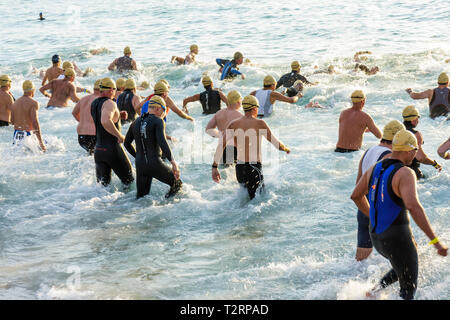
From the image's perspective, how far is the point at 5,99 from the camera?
1134cm

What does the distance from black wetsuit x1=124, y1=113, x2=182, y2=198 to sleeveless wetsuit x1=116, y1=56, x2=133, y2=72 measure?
38.8ft

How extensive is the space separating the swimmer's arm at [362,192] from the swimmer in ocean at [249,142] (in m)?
2.17

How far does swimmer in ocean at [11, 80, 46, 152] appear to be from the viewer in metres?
9.83

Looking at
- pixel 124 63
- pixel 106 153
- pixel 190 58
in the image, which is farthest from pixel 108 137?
pixel 190 58

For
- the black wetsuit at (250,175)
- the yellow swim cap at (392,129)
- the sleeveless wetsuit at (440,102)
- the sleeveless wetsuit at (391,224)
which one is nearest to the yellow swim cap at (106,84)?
the black wetsuit at (250,175)

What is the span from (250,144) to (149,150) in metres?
1.41

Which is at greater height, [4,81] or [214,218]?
[4,81]

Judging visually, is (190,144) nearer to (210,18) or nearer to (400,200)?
(400,200)

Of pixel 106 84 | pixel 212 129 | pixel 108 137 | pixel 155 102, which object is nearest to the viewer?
pixel 155 102

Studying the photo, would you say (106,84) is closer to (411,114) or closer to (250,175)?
(250,175)

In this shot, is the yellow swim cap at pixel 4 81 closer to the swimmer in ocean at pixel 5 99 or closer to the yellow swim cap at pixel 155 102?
the swimmer in ocean at pixel 5 99

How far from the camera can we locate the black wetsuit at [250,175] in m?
7.33

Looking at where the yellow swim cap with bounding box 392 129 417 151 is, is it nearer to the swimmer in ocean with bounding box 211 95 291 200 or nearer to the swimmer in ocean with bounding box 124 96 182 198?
the swimmer in ocean with bounding box 211 95 291 200

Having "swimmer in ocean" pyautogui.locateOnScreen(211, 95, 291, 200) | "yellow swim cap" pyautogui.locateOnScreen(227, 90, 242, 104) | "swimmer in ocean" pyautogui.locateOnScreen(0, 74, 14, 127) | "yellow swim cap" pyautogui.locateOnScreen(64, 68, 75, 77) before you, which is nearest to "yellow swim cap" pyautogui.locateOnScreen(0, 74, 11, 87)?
"swimmer in ocean" pyautogui.locateOnScreen(0, 74, 14, 127)
